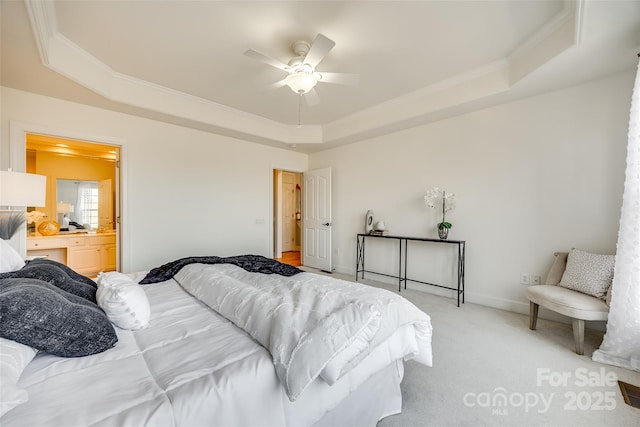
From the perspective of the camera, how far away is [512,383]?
182cm

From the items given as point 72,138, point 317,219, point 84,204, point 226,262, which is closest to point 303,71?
point 226,262

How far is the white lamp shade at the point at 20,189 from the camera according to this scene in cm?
205

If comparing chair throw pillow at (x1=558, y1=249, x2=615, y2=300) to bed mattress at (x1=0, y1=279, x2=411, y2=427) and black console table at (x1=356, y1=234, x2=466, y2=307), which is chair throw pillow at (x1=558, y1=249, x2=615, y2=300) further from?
bed mattress at (x1=0, y1=279, x2=411, y2=427)

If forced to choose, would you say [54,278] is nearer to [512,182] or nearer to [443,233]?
[443,233]

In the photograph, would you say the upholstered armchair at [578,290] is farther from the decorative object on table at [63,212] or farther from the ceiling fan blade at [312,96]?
the decorative object on table at [63,212]

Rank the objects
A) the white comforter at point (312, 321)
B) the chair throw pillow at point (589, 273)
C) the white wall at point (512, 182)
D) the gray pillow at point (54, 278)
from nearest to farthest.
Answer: the white comforter at point (312, 321), the gray pillow at point (54, 278), the chair throw pillow at point (589, 273), the white wall at point (512, 182)

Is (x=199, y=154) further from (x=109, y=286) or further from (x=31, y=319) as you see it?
(x=31, y=319)

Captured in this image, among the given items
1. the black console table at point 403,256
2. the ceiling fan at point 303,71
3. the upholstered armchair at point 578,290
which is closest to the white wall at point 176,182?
the black console table at point 403,256

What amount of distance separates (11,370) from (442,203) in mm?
3938

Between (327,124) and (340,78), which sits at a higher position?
(327,124)

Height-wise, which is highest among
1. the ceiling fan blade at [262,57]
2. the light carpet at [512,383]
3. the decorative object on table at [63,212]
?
the ceiling fan blade at [262,57]

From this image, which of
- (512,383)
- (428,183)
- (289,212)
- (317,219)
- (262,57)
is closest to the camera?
(512,383)

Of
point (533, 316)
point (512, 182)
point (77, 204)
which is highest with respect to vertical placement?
A: point (512, 182)

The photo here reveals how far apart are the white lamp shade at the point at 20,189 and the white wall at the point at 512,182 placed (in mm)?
4006
